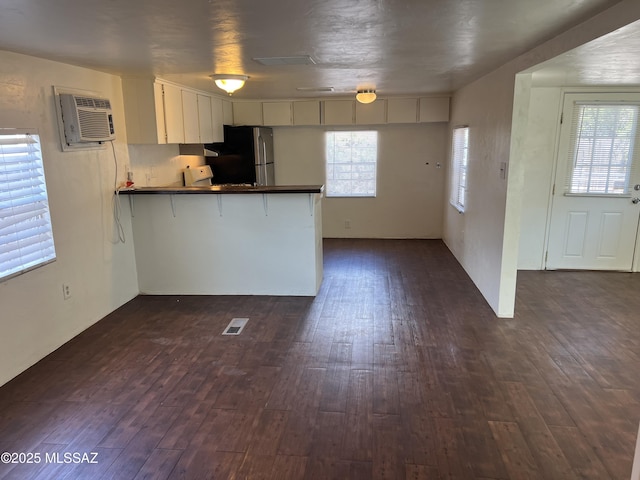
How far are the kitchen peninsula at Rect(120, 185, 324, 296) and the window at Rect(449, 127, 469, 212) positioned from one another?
2.20 meters

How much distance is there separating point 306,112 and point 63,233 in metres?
4.39

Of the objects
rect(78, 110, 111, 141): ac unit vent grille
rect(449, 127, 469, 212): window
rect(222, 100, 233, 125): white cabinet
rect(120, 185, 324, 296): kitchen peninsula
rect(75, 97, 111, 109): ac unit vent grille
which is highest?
rect(222, 100, 233, 125): white cabinet

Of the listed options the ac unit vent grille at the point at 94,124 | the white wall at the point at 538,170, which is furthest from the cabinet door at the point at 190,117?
the white wall at the point at 538,170

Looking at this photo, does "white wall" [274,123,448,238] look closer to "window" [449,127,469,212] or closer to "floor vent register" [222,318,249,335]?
"window" [449,127,469,212]

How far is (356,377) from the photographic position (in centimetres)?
309

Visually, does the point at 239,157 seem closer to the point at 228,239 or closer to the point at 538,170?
the point at 228,239

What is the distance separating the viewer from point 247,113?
7.04 metres

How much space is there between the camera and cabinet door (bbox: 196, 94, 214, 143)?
5586 mm

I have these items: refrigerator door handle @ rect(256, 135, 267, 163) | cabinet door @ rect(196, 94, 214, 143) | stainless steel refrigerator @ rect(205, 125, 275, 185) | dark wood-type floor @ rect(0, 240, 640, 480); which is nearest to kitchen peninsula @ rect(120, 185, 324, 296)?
dark wood-type floor @ rect(0, 240, 640, 480)

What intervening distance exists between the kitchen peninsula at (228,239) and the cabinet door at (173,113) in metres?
0.67

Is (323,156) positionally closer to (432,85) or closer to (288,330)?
(432,85)

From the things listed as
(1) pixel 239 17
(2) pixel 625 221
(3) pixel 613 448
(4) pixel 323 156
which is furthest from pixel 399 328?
(4) pixel 323 156

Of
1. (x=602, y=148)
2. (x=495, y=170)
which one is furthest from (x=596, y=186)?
(x=495, y=170)

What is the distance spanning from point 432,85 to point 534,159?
5.15 feet
